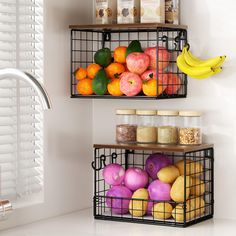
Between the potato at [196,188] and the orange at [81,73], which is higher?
the orange at [81,73]

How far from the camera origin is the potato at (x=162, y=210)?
2.56 metres

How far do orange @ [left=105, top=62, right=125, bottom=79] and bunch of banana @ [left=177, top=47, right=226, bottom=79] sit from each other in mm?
225

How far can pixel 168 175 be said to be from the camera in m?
2.58

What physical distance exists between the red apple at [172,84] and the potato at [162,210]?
43 cm

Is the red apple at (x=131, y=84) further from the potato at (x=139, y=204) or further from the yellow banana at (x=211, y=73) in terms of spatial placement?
the potato at (x=139, y=204)

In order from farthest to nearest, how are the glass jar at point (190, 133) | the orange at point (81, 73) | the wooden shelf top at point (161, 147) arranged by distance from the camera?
1. the orange at point (81, 73)
2. the glass jar at point (190, 133)
3. the wooden shelf top at point (161, 147)

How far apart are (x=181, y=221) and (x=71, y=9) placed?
3.09 ft

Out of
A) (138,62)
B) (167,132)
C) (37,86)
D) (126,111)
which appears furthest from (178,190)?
(37,86)

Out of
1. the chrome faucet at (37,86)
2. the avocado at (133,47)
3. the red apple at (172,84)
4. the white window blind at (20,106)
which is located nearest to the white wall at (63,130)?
the white window blind at (20,106)

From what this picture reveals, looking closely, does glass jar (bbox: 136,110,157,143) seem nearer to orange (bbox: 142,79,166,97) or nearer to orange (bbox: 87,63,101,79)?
orange (bbox: 142,79,166,97)

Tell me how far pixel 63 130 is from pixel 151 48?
472 mm

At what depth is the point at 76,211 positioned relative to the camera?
2826 mm

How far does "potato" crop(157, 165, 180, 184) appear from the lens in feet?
8.48

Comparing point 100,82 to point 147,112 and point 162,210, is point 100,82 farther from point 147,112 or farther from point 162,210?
point 162,210
